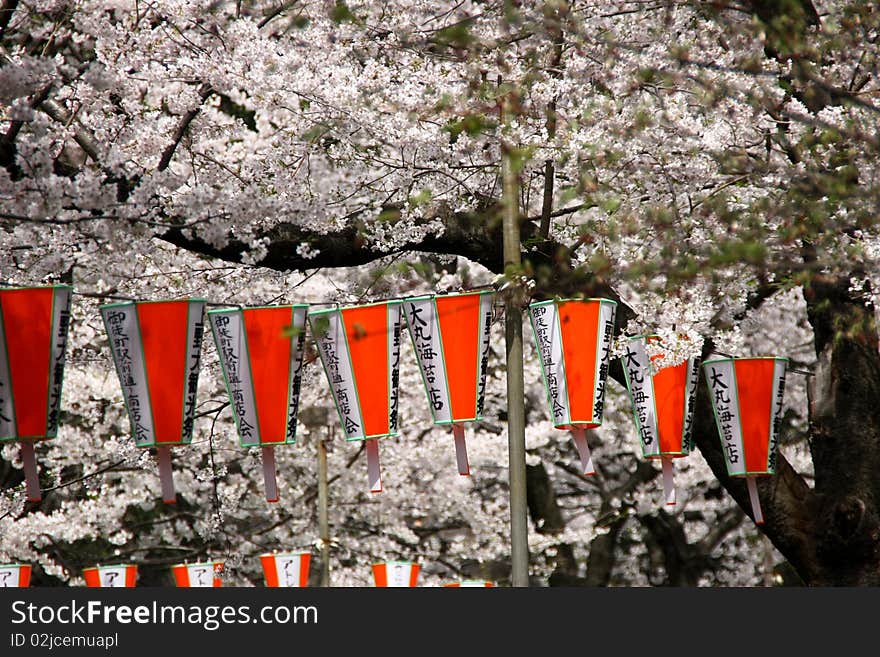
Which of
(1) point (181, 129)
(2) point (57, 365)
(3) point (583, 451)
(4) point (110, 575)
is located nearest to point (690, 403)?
(3) point (583, 451)

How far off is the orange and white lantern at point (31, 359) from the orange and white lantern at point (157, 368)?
347 millimetres

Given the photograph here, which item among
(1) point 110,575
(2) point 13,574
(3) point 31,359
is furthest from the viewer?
(1) point 110,575

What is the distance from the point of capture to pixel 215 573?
10.8 m

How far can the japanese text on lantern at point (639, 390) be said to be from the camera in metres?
7.73

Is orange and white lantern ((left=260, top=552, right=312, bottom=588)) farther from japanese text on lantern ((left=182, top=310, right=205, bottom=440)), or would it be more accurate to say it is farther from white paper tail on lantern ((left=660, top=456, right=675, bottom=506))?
japanese text on lantern ((left=182, top=310, right=205, bottom=440))

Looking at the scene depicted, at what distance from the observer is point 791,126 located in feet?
24.9

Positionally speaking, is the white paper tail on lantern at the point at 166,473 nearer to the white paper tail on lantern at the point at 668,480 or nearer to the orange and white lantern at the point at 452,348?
the orange and white lantern at the point at 452,348

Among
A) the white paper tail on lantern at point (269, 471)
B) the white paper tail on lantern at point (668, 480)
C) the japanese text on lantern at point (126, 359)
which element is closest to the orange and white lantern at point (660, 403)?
the white paper tail on lantern at point (668, 480)

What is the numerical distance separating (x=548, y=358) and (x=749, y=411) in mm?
1637

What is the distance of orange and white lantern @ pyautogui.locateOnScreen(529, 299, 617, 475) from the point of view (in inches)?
285

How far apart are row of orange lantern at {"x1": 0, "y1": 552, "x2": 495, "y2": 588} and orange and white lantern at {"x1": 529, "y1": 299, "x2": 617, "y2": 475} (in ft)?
13.4

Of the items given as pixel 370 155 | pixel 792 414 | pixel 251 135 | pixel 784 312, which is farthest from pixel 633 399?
pixel 792 414

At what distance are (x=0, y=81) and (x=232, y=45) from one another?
2.44 metres

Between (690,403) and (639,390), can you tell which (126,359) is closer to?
(639,390)
